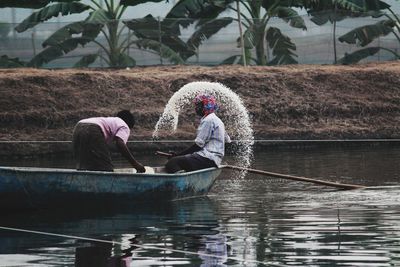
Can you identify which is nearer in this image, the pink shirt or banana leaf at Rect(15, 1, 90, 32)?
the pink shirt

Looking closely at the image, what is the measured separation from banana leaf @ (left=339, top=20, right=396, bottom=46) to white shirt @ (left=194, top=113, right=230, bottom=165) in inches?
755

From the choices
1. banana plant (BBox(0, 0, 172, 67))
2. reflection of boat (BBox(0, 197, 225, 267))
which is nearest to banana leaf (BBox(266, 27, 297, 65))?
banana plant (BBox(0, 0, 172, 67))

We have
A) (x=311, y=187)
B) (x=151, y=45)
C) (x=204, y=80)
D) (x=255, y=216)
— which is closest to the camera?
(x=255, y=216)

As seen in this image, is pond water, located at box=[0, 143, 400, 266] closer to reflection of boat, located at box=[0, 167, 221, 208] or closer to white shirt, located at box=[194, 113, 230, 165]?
reflection of boat, located at box=[0, 167, 221, 208]

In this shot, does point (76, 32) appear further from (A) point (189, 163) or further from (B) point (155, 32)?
(A) point (189, 163)

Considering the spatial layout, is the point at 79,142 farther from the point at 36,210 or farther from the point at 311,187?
the point at 311,187

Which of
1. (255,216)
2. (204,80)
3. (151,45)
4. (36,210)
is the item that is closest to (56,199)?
(36,210)

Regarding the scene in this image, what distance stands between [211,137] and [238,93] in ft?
51.7

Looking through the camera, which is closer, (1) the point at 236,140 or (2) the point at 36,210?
(2) the point at 36,210

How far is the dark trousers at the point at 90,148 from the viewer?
1738cm

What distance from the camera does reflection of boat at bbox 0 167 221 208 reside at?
1647 cm

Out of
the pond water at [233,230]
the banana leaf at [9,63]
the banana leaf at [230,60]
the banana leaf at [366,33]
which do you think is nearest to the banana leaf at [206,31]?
the banana leaf at [230,60]

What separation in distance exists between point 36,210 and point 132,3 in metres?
19.9

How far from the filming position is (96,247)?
13.5 meters
